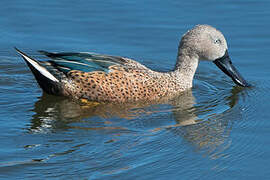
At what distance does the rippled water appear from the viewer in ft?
20.2

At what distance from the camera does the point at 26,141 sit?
21.9 ft

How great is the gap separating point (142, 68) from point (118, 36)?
6.27ft

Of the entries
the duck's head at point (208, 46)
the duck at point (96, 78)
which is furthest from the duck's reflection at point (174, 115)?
the duck's head at point (208, 46)

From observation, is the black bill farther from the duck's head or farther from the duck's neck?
the duck's neck

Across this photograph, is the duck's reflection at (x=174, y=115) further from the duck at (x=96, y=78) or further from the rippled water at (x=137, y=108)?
the duck at (x=96, y=78)

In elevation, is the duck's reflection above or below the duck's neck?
below

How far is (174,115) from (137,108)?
1.76 ft

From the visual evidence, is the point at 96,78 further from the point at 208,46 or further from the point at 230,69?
the point at 230,69

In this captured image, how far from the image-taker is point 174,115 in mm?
7699

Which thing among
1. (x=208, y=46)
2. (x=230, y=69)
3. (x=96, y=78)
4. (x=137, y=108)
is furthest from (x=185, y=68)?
(x=96, y=78)

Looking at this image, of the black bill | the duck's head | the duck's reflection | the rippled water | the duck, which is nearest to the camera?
the rippled water

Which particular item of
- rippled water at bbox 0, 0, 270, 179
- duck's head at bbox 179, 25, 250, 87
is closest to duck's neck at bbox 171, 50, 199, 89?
duck's head at bbox 179, 25, 250, 87

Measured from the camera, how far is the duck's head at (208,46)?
8.69 metres

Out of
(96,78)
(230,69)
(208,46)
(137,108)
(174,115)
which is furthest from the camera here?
(230,69)
